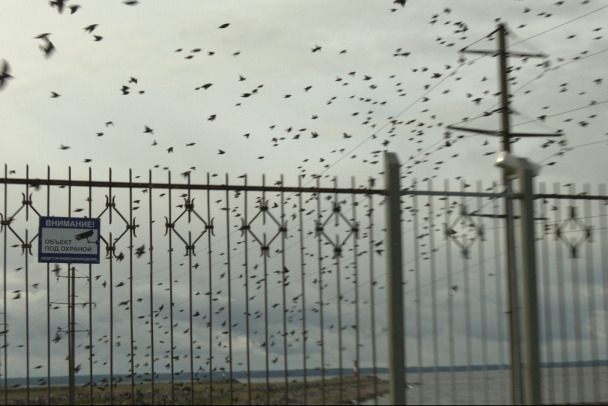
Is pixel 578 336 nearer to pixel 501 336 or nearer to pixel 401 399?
pixel 501 336

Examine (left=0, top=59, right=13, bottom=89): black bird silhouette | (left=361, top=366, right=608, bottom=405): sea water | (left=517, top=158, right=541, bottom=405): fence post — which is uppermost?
(left=0, top=59, right=13, bottom=89): black bird silhouette

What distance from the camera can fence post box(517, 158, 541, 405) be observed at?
11.0 metres

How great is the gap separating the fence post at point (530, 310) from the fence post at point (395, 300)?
6.57 feet

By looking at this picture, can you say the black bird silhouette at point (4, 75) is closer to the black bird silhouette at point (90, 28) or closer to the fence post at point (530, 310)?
the black bird silhouette at point (90, 28)

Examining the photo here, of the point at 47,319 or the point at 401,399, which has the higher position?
the point at 47,319

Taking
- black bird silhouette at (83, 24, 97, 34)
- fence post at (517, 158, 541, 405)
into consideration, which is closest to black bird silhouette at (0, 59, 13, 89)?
black bird silhouette at (83, 24, 97, 34)

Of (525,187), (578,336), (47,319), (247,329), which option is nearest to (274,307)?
(247,329)

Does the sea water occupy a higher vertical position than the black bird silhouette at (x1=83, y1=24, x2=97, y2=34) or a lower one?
lower

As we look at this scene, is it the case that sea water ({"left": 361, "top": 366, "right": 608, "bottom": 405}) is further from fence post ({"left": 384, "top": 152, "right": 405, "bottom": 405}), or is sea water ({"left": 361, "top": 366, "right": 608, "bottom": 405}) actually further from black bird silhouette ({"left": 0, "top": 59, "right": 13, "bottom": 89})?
black bird silhouette ({"left": 0, "top": 59, "right": 13, "bottom": 89})

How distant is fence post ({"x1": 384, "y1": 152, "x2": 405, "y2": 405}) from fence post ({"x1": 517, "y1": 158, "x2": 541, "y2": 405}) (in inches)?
78.9

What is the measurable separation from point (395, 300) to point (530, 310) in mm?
2139

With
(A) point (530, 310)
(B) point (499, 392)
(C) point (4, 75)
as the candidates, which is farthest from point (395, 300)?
(B) point (499, 392)

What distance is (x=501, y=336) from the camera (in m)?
11.4

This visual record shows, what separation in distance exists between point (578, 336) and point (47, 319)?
758cm
